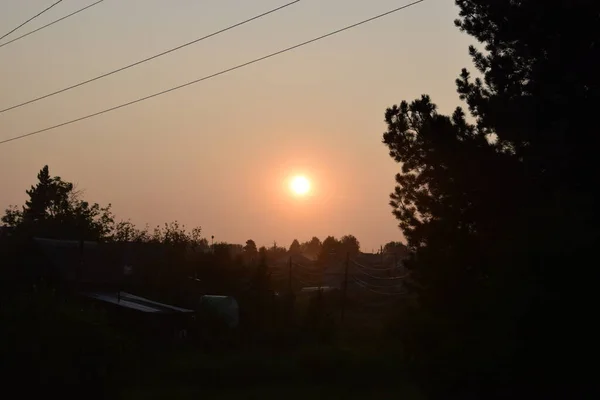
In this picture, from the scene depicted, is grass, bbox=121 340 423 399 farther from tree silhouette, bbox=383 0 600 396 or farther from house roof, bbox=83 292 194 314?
tree silhouette, bbox=383 0 600 396

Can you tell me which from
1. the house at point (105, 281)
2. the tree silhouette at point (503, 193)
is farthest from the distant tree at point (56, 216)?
the tree silhouette at point (503, 193)

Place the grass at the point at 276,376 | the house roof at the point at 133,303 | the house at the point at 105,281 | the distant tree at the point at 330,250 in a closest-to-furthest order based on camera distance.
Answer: the grass at the point at 276,376 → the house at the point at 105,281 → the house roof at the point at 133,303 → the distant tree at the point at 330,250

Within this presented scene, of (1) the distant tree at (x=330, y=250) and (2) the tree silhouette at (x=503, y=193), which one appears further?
(1) the distant tree at (x=330, y=250)

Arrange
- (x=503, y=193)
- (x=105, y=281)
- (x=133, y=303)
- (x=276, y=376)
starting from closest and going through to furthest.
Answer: (x=503, y=193), (x=276, y=376), (x=133, y=303), (x=105, y=281)

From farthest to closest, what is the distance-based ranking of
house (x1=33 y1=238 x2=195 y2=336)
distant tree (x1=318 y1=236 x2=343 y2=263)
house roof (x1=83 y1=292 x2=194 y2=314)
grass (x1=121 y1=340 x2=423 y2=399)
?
1. distant tree (x1=318 y1=236 x2=343 y2=263)
2. house roof (x1=83 y1=292 x2=194 y2=314)
3. house (x1=33 y1=238 x2=195 y2=336)
4. grass (x1=121 y1=340 x2=423 y2=399)

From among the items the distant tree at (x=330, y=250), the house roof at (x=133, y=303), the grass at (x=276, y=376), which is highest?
the distant tree at (x=330, y=250)

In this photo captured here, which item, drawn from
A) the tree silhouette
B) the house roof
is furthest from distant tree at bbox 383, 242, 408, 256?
the house roof

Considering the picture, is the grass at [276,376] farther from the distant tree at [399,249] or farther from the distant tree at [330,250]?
the distant tree at [330,250]

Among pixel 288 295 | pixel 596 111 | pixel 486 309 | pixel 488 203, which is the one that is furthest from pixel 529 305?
pixel 288 295

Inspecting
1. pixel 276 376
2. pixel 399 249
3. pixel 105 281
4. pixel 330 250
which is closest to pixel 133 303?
pixel 105 281

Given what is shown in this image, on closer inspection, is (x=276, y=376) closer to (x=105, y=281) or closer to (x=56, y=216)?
(x=105, y=281)

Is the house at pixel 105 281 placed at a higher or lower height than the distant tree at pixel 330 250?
lower

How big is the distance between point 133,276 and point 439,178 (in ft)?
98.6

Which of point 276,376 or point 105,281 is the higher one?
point 105,281
